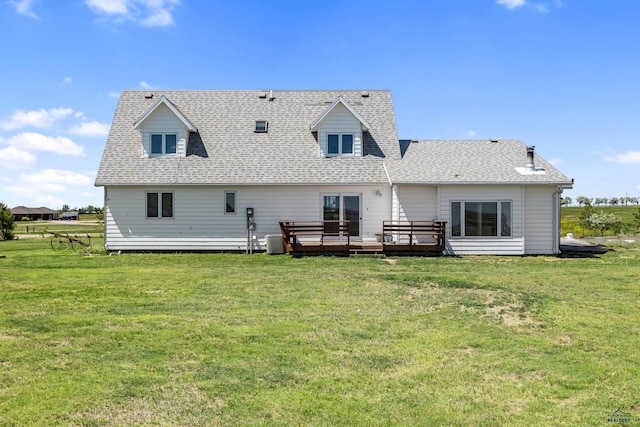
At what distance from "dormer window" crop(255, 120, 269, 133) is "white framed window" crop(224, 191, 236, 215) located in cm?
402

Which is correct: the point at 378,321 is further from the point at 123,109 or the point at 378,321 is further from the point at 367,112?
the point at 123,109

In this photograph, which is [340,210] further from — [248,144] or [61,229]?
[61,229]

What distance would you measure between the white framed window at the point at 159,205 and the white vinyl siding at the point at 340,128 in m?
7.41

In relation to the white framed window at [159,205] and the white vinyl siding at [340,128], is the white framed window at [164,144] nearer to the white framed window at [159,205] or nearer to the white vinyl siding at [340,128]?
the white framed window at [159,205]

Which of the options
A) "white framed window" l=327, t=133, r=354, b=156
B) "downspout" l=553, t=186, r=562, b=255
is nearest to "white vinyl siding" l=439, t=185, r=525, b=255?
"downspout" l=553, t=186, r=562, b=255

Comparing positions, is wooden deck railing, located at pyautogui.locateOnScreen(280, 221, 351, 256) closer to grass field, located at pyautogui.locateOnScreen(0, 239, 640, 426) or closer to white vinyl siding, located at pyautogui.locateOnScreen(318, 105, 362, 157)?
white vinyl siding, located at pyautogui.locateOnScreen(318, 105, 362, 157)

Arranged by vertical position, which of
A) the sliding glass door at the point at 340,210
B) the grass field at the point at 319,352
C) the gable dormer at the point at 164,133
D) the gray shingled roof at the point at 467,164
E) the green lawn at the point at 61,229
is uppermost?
the gable dormer at the point at 164,133

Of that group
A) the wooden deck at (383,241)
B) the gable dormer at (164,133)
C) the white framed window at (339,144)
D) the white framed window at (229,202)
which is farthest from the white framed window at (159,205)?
the white framed window at (339,144)

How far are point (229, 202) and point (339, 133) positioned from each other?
20.2 ft

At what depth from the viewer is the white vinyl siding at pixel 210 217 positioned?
21812mm

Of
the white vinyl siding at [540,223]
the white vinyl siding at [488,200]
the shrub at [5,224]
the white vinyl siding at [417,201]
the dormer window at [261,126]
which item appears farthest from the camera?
the shrub at [5,224]

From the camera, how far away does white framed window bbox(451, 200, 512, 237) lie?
2073cm

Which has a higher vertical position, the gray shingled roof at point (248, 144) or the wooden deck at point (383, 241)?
the gray shingled roof at point (248, 144)

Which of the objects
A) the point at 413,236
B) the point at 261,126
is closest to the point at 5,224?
the point at 261,126
